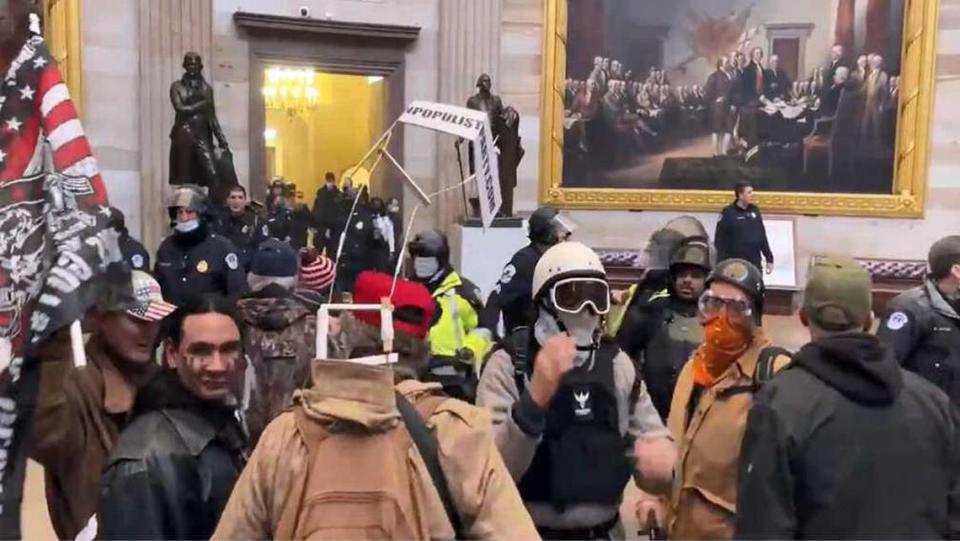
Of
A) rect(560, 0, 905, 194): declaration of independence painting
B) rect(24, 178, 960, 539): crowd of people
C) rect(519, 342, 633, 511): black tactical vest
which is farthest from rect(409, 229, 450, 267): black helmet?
rect(560, 0, 905, 194): declaration of independence painting

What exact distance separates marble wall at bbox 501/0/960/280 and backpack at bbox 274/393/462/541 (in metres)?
13.2

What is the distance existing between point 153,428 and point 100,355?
103 centimetres

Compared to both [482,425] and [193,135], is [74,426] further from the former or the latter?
[193,135]

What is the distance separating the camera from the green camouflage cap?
276 centimetres

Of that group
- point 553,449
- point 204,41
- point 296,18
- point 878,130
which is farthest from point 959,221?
point 553,449

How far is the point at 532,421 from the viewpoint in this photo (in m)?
2.82

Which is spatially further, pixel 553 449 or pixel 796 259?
pixel 796 259

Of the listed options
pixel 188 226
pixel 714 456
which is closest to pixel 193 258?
pixel 188 226

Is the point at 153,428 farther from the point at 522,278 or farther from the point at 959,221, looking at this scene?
the point at 959,221

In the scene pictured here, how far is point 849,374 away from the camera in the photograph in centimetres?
262

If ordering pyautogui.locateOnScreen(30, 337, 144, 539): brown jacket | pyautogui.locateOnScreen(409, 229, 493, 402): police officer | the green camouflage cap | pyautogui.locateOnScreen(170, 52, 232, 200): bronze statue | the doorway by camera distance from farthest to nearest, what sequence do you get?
the doorway → pyautogui.locateOnScreen(170, 52, 232, 200): bronze statue → pyautogui.locateOnScreen(409, 229, 493, 402): police officer → pyautogui.locateOnScreen(30, 337, 144, 539): brown jacket → the green camouflage cap

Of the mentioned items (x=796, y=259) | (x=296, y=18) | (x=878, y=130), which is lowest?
(x=796, y=259)

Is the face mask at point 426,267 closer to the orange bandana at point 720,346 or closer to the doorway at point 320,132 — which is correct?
the orange bandana at point 720,346

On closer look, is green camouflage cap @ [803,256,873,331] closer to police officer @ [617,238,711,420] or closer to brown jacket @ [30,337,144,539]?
police officer @ [617,238,711,420]
